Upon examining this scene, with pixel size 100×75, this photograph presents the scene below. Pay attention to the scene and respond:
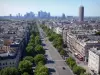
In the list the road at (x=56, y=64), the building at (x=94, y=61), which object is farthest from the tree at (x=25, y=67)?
the building at (x=94, y=61)

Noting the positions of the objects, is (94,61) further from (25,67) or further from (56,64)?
(25,67)

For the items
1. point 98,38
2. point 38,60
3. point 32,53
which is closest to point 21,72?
point 38,60

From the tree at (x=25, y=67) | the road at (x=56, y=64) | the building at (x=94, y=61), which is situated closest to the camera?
the tree at (x=25, y=67)

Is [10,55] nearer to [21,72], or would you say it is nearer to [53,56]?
[21,72]

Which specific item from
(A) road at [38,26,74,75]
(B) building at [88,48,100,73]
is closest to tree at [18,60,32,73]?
(A) road at [38,26,74,75]

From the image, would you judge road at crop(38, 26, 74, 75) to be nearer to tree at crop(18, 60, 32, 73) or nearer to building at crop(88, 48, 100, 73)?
building at crop(88, 48, 100, 73)

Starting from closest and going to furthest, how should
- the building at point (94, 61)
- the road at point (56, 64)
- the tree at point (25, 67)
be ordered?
the tree at point (25, 67) < the road at point (56, 64) < the building at point (94, 61)

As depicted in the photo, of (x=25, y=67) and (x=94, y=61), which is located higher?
(x=25, y=67)

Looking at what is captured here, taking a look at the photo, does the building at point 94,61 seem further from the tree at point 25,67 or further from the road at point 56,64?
the tree at point 25,67

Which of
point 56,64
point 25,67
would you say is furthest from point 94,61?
point 25,67

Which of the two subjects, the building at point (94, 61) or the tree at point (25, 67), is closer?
the tree at point (25, 67)

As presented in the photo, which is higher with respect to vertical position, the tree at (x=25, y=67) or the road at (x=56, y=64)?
the tree at (x=25, y=67)
